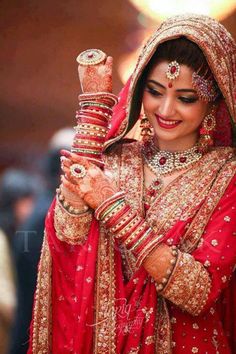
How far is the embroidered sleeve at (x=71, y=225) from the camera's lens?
1.45 meters

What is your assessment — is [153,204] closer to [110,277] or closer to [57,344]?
[110,277]

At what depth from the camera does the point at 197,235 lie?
1464mm

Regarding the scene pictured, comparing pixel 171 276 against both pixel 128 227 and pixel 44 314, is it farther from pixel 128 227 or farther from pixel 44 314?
pixel 44 314

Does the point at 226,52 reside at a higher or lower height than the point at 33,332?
higher

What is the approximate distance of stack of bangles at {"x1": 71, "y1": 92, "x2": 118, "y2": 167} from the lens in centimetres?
143

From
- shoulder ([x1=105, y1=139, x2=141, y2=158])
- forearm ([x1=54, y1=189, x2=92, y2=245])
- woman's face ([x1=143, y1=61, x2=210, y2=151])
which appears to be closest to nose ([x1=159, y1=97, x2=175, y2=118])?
woman's face ([x1=143, y1=61, x2=210, y2=151])

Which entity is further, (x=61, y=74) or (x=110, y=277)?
(x=61, y=74)

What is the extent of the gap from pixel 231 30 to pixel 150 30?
0.30 meters

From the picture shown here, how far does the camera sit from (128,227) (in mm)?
1388

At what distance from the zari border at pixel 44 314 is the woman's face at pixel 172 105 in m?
0.43

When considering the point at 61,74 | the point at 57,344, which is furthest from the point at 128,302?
the point at 61,74

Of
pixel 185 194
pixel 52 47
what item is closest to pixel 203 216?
pixel 185 194

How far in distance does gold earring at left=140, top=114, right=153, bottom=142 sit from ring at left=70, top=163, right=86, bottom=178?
29cm

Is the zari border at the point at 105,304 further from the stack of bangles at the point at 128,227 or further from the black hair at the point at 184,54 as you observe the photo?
the black hair at the point at 184,54
